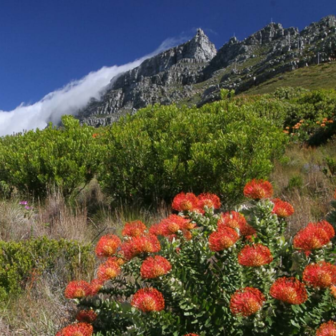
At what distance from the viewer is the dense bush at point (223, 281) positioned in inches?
47.7

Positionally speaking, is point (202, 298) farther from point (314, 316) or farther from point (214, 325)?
point (314, 316)

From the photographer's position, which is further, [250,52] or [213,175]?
[250,52]

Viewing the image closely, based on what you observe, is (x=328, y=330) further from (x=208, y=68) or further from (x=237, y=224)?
(x=208, y=68)

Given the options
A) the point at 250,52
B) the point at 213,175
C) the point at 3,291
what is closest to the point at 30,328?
the point at 3,291

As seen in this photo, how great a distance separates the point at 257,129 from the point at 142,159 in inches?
73.2

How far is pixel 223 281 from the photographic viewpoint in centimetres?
150

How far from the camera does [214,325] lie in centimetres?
138

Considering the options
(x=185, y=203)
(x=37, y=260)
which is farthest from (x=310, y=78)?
(x=185, y=203)

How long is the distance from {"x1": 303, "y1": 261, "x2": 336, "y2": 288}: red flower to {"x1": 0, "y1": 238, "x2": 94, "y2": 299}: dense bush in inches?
85.4

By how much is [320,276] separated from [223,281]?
1.49 feet

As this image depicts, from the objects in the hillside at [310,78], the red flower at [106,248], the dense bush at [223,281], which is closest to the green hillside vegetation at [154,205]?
the dense bush at [223,281]

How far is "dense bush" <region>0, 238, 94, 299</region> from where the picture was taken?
295cm

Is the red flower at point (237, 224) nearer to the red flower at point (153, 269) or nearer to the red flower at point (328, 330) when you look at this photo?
the red flower at point (153, 269)

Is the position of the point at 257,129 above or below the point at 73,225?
above
